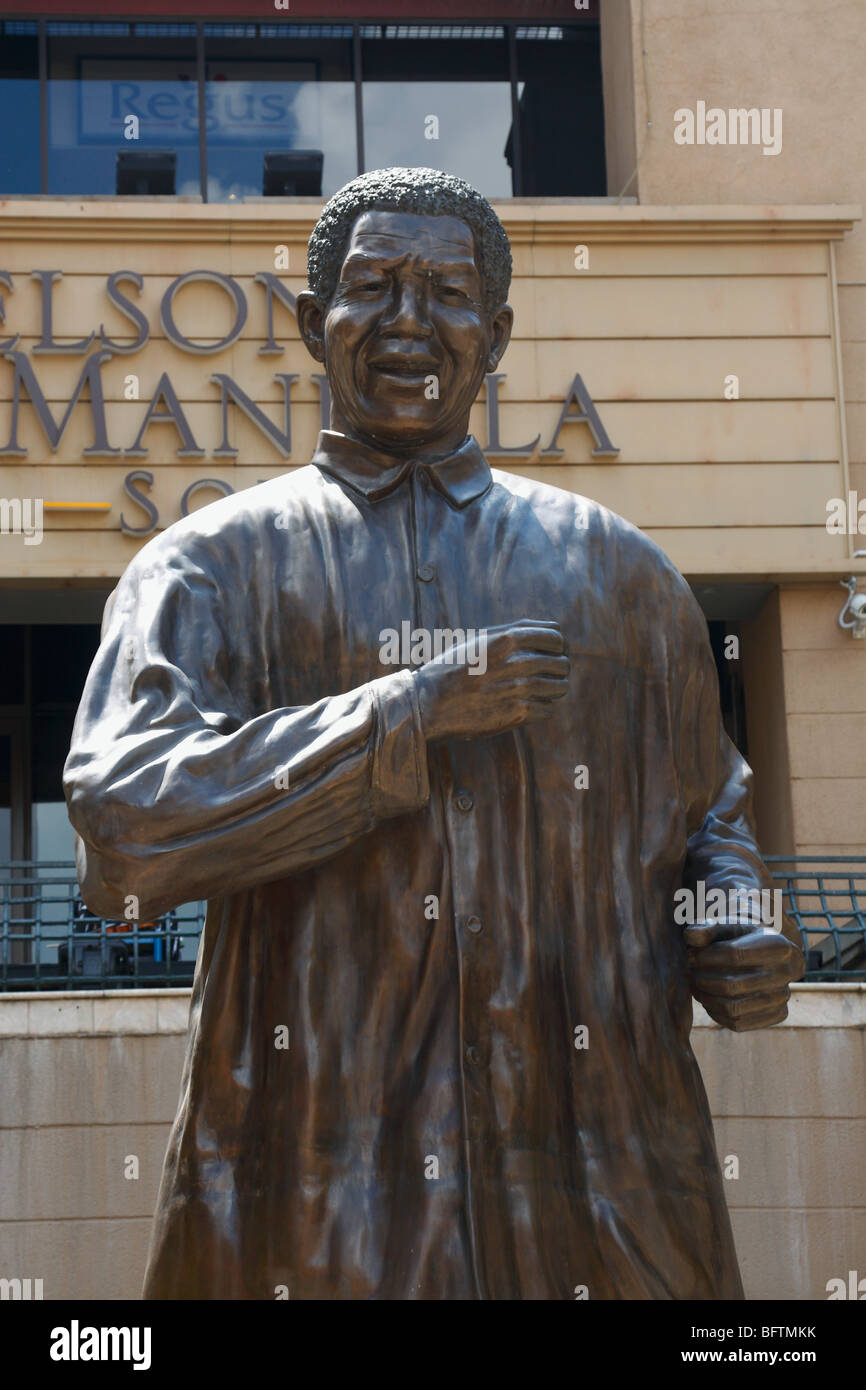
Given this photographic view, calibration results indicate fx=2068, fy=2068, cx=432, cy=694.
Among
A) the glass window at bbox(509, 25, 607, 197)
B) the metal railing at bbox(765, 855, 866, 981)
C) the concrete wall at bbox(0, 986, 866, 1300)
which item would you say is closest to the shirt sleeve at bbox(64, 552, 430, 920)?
the concrete wall at bbox(0, 986, 866, 1300)

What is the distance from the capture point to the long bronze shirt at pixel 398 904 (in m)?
2.91

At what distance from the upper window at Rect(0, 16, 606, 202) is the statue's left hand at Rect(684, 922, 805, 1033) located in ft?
52.3

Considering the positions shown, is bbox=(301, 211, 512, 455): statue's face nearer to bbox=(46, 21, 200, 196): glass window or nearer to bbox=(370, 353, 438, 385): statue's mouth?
bbox=(370, 353, 438, 385): statue's mouth

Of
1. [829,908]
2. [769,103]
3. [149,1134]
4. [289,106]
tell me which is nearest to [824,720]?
[829,908]

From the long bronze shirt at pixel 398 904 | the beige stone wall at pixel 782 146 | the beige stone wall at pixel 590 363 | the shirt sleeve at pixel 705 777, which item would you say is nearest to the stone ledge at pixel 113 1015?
the beige stone wall at pixel 782 146

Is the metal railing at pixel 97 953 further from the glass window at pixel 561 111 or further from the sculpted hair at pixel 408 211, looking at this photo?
the sculpted hair at pixel 408 211

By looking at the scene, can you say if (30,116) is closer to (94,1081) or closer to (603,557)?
(94,1081)

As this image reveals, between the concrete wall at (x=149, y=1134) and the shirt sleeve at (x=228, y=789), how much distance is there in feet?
28.3

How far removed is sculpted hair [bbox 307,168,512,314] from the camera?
3361mm

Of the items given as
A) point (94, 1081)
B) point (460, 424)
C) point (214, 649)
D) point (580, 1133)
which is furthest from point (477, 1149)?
point (94, 1081)

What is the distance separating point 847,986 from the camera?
1190cm

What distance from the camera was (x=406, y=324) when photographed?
10.8 feet

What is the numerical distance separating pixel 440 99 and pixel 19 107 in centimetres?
386
